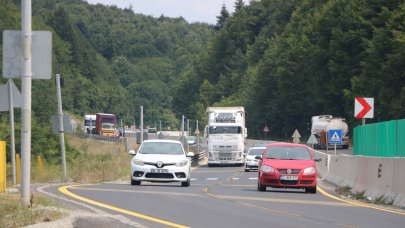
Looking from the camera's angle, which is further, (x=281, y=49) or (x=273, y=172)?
(x=281, y=49)

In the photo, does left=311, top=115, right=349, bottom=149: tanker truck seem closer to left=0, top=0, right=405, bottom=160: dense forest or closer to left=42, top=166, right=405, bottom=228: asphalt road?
left=0, top=0, right=405, bottom=160: dense forest

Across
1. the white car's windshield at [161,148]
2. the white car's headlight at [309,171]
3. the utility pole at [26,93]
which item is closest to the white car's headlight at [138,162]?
the white car's windshield at [161,148]

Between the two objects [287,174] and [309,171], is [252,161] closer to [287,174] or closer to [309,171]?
[309,171]

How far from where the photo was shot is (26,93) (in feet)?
52.6

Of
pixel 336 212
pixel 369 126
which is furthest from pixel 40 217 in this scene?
pixel 369 126

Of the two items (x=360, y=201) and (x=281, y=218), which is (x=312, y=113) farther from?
(x=281, y=218)

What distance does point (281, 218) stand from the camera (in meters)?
18.4

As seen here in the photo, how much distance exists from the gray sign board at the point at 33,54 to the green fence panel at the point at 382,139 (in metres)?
14.6

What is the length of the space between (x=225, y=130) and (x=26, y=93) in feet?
163

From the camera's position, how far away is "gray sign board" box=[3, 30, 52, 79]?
16.2 meters

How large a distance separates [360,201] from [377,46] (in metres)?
59.4

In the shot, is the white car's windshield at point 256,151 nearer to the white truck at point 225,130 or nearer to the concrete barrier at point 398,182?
the white truck at point 225,130

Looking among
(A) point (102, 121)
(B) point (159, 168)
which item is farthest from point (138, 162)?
(A) point (102, 121)

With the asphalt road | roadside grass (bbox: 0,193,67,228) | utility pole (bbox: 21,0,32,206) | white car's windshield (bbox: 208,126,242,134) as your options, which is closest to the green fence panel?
the asphalt road
